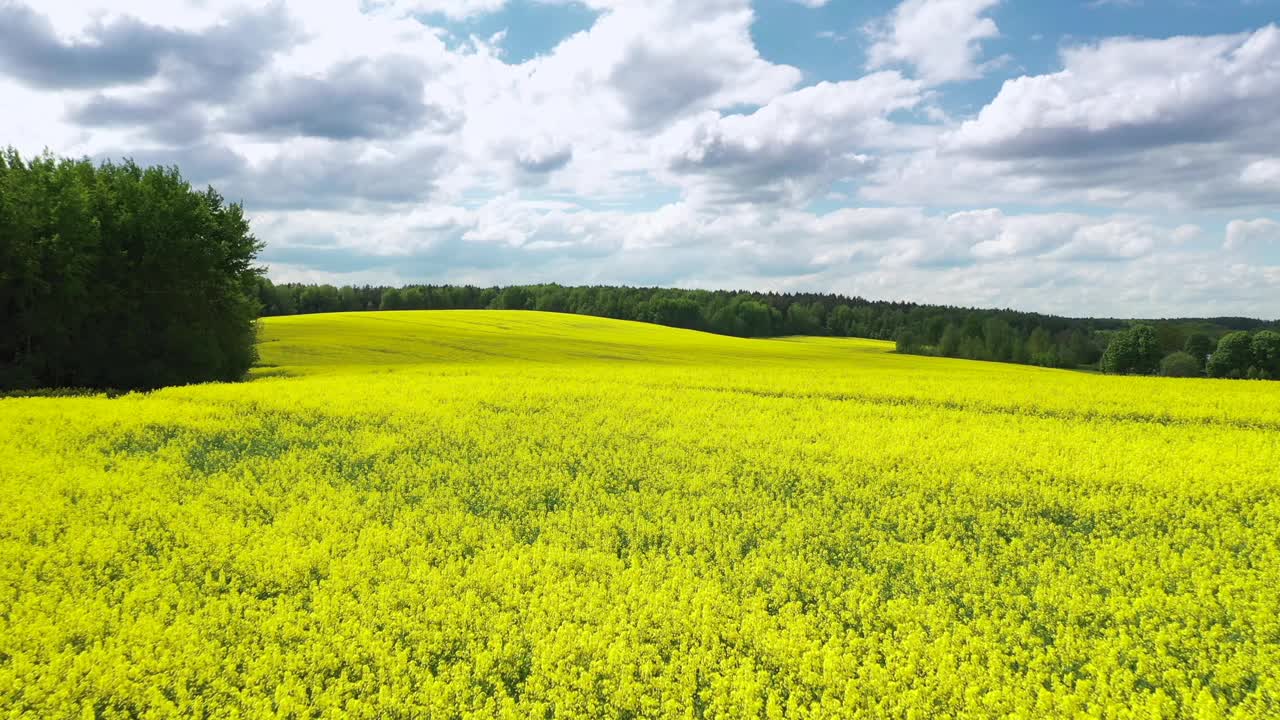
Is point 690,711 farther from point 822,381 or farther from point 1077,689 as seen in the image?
point 822,381

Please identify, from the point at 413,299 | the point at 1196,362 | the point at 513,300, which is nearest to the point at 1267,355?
the point at 1196,362

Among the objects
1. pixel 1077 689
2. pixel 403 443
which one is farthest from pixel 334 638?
pixel 403 443

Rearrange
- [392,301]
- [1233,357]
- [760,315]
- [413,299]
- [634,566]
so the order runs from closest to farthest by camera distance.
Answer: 1. [634,566]
2. [1233,357]
3. [760,315]
4. [392,301]
5. [413,299]

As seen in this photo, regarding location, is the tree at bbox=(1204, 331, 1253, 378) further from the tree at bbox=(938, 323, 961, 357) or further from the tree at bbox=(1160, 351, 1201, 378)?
the tree at bbox=(938, 323, 961, 357)

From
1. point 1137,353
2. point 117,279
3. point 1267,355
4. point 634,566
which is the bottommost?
point 634,566

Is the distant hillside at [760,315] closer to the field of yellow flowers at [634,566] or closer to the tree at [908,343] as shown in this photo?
the tree at [908,343]

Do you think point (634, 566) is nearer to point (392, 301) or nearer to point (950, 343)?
point (950, 343)

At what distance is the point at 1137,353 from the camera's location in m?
67.6

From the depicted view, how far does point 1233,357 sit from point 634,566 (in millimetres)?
78850

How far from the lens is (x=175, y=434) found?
17.3m

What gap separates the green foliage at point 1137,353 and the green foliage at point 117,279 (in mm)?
72558

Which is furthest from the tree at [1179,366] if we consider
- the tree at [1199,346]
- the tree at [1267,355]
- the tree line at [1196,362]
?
the tree at [1199,346]

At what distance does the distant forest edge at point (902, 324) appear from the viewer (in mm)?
68000

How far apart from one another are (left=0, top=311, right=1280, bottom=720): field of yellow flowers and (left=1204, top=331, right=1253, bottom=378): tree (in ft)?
198
